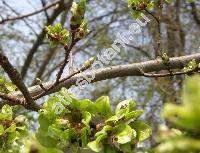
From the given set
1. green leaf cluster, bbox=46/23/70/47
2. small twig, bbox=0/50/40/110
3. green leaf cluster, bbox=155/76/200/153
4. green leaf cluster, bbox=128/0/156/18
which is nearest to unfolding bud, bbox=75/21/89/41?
green leaf cluster, bbox=46/23/70/47

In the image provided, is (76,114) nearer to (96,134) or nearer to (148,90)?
(96,134)

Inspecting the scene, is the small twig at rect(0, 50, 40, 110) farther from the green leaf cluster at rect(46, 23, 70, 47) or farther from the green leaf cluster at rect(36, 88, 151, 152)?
the green leaf cluster at rect(46, 23, 70, 47)

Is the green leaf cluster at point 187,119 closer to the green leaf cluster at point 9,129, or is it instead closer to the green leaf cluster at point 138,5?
the green leaf cluster at point 9,129

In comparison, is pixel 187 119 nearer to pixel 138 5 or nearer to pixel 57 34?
pixel 57 34

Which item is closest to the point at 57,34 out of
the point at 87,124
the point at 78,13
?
the point at 78,13

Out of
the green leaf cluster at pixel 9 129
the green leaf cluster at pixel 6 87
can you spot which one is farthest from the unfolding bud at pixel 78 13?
the green leaf cluster at pixel 6 87
